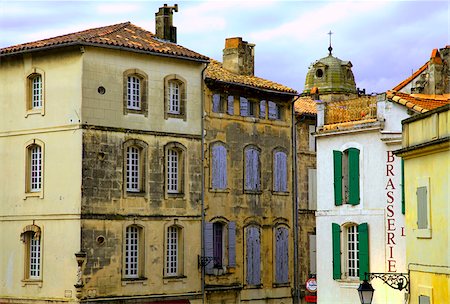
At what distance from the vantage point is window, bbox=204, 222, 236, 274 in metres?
43.2

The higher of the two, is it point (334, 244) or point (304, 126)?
point (304, 126)

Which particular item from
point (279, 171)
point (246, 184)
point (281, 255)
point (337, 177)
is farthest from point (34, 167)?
point (337, 177)

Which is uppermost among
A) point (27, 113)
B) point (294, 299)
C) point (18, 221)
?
point (27, 113)

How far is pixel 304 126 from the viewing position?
4891 cm

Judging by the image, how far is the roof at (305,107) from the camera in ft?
160

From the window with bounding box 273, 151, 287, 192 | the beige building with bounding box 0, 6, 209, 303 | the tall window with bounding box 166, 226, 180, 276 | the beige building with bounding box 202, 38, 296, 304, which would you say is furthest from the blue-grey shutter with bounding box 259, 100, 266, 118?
the tall window with bounding box 166, 226, 180, 276

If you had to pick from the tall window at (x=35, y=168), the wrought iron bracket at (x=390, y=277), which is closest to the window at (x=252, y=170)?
the tall window at (x=35, y=168)

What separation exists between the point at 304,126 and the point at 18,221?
46.9 feet

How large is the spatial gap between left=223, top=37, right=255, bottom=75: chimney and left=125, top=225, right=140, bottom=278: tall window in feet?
33.6

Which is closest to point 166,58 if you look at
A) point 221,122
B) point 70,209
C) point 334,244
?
point 221,122

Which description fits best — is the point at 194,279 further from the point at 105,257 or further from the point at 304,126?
the point at 304,126

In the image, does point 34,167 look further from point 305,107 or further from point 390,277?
point 390,277

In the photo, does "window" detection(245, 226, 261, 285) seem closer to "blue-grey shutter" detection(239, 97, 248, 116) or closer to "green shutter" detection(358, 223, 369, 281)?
"blue-grey shutter" detection(239, 97, 248, 116)

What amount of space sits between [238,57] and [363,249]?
52.2ft
